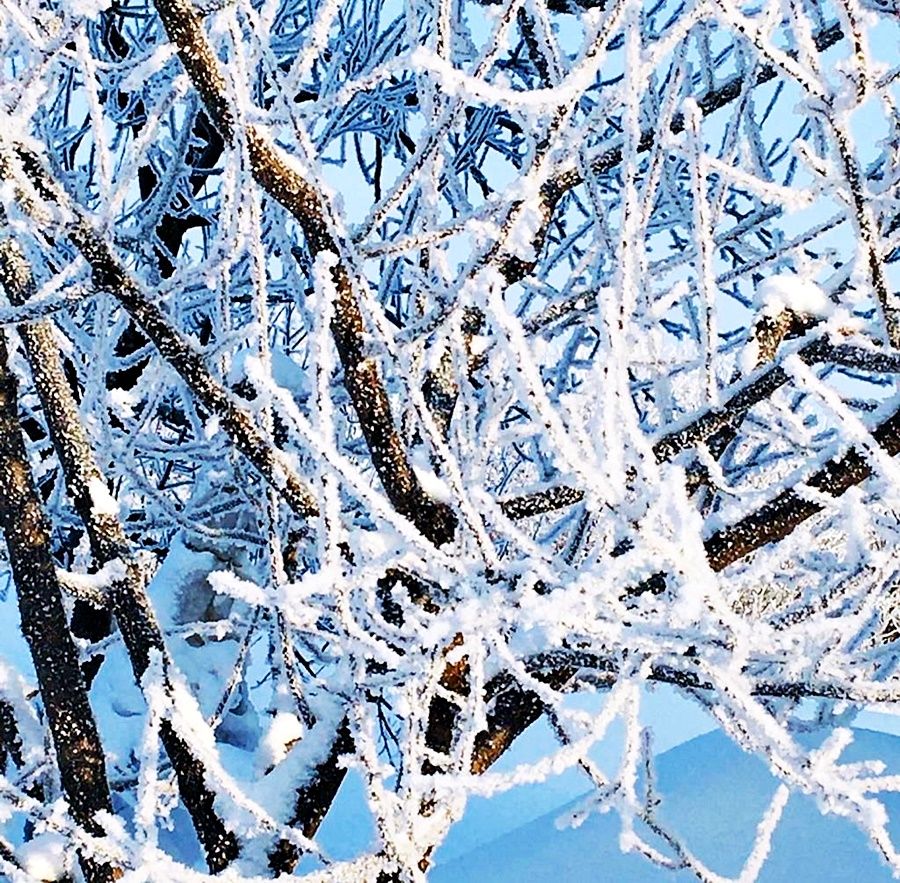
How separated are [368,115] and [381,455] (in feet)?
10.1

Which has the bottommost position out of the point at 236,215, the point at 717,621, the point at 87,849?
the point at 87,849

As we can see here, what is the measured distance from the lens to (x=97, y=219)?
176cm

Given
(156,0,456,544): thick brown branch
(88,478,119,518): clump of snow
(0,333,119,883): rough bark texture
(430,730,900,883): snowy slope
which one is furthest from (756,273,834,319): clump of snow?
(430,730,900,883): snowy slope

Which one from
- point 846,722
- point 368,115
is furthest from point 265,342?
point 368,115

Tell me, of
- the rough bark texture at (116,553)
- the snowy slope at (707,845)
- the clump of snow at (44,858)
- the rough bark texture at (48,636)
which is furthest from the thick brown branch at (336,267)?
the snowy slope at (707,845)

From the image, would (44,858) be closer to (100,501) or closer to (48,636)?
(48,636)

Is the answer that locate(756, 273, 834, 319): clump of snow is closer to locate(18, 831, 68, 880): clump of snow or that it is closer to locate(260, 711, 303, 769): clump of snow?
locate(260, 711, 303, 769): clump of snow

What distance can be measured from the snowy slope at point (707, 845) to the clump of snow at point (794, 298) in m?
5.18

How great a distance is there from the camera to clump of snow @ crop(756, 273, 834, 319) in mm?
1666

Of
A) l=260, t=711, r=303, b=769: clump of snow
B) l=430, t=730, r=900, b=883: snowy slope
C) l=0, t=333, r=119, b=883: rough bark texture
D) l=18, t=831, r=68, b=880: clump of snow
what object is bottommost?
l=430, t=730, r=900, b=883: snowy slope

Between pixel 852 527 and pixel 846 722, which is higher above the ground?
pixel 852 527

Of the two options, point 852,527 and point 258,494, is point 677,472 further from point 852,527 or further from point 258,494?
point 258,494

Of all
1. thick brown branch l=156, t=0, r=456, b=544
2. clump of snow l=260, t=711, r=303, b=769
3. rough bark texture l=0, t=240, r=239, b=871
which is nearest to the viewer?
thick brown branch l=156, t=0, r=456, b=544

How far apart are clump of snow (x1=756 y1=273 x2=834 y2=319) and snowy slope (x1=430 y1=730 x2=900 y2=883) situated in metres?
5.18
